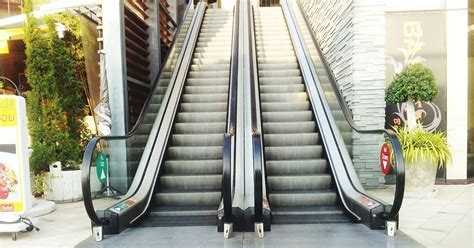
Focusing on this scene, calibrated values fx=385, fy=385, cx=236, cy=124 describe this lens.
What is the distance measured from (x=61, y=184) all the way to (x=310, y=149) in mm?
3667

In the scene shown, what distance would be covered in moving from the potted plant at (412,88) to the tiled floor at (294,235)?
165 centimetres

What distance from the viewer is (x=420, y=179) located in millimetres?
5195

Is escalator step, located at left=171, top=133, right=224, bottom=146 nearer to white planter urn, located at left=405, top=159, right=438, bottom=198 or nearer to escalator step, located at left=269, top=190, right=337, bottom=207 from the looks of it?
escalator step, located at left=269, top=190, right=337, bottom=207

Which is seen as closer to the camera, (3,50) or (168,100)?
(168,100)

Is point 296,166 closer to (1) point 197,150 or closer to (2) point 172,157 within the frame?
(1) point 197,150

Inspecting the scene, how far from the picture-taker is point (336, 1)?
6.43 metres

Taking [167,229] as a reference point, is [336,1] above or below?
above

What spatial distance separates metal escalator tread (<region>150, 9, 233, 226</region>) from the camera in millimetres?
4353

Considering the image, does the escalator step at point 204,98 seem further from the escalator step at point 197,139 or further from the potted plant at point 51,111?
the potted plant at point 51,111

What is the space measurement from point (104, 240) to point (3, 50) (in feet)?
20.1

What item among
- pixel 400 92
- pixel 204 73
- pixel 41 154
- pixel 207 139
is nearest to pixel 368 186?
pixel 400 92

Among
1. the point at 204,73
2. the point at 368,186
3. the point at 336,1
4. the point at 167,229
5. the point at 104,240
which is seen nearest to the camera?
the point at 104,240

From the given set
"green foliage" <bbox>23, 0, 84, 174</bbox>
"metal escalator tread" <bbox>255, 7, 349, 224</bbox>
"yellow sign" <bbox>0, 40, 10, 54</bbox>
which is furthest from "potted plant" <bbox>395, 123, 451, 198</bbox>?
"yellow sign" <bbox>0, 40, 10, 54</bbox>

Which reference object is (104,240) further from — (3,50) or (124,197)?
(3,50)
